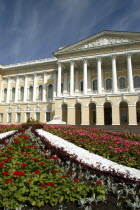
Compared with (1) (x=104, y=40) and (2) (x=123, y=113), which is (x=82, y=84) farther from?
(2) (x=123, y=113)

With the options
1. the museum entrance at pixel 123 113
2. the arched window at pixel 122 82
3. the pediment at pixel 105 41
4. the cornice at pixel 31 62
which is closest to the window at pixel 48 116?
the cornice at pixel 31 62

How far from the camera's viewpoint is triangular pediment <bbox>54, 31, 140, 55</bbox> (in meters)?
26.0

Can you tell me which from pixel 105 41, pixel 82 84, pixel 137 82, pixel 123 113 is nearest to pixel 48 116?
pixel 82 84

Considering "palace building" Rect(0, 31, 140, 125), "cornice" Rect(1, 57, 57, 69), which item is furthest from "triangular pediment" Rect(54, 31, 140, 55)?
"cornice" Rect(1, 57, 57, 69)

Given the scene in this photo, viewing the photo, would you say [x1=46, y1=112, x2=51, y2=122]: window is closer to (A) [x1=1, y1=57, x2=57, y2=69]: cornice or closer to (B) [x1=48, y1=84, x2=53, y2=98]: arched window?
(B) [x1=48, y1=84, x2=53, y2=98]: arched window

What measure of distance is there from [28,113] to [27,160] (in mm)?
30597

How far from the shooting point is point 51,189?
335 centimetres

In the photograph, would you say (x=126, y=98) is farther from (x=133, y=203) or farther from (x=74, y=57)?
(x=133, y=203)

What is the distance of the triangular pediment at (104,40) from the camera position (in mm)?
26022

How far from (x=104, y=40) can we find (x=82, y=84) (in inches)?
350

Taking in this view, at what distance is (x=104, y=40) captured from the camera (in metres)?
27.8

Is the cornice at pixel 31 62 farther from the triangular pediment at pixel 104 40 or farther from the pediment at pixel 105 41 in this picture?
the pediment at pixel 105 41

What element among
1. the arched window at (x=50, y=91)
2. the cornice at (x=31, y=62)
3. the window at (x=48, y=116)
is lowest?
the window at (x=48, y=116)

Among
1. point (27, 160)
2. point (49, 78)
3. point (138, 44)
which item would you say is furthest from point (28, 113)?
point (27, 160)
